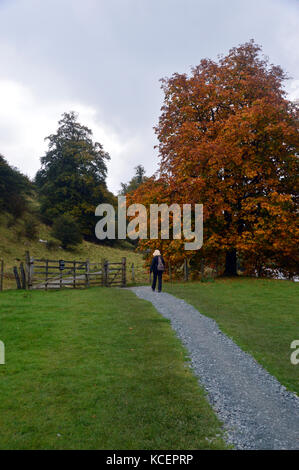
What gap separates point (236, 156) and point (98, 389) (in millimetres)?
17635

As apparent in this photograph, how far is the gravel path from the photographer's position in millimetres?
4859

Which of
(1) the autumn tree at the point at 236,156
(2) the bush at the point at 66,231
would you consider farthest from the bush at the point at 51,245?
(1) the autumn tree at the point at 236,156

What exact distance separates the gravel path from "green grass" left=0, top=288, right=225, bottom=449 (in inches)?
11.3

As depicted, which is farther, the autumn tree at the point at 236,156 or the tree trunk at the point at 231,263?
the tree trunk at the point at 231,263

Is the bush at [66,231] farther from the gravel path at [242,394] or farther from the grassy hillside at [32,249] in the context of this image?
the gravel path at [242,394]

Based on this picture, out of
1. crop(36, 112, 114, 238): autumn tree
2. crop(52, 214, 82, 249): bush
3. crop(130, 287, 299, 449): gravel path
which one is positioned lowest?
crop(130, 287, 299, 449): gravel path

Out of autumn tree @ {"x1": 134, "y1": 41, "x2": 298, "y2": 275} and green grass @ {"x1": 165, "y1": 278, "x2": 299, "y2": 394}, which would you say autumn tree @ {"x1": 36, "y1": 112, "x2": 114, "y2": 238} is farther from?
green grass @ {"x1": 165, "y1": 278, "x2": 299, "y2": 394}

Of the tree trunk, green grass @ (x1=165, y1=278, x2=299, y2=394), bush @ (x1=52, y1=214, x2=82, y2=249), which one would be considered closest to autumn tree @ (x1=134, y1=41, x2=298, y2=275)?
the tree trunk

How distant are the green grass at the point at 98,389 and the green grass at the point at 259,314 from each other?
2080mm

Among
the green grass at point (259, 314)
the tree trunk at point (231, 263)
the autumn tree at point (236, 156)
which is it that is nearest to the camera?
the green grass at point (259, 314)

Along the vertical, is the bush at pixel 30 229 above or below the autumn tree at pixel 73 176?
below

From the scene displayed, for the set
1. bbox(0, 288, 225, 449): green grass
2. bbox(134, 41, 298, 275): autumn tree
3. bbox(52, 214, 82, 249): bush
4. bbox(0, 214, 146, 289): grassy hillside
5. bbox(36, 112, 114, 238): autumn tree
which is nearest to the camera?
bbox(0, 288, 225, 449): green grass

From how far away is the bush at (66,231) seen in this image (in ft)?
144
